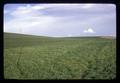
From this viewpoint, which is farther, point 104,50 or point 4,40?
point 104,50

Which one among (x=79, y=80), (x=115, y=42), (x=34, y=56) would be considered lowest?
(x=79, y=80)

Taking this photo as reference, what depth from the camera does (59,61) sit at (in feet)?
8.70

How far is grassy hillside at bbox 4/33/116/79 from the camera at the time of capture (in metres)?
2.50

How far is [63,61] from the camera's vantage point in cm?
268

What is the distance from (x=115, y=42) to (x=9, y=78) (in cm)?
110

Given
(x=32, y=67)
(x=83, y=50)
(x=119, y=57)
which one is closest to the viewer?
(x=119, y=57)

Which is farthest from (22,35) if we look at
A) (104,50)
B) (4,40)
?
(104,50)

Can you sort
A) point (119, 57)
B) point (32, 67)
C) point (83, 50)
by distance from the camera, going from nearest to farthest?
point (119, 57) < point (32, 67) < point (83, 50)

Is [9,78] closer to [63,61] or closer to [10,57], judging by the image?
[10,57]

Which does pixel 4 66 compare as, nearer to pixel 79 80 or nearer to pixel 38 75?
pixel 38 75

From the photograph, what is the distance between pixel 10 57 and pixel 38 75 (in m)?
0.34

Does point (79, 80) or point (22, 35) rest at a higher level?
point (22, 35)

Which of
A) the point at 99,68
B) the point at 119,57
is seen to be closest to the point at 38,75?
the point at 99,68

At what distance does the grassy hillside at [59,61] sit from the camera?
2.50 metres
